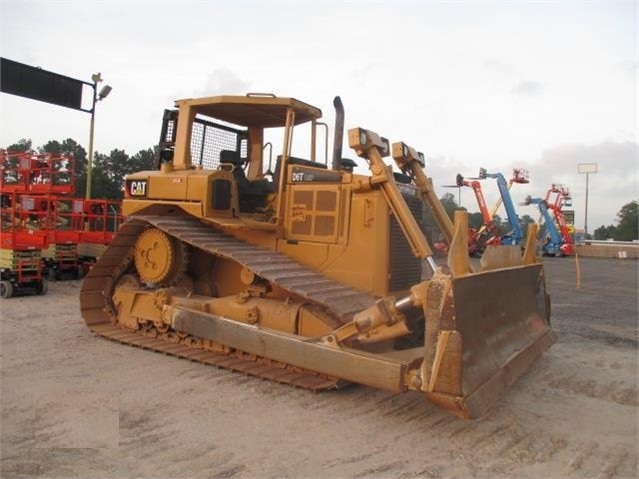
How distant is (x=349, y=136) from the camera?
561cm

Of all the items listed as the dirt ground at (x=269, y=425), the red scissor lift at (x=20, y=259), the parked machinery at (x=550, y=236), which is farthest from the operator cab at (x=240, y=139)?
the parked machinery at (x=550, y=236)

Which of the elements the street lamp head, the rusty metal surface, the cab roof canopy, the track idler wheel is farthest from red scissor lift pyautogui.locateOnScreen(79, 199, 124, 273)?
the rusty metal surface

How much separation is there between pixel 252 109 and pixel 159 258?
208 cm

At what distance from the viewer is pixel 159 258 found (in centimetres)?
661

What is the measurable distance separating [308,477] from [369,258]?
266 cm

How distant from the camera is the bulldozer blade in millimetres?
3914

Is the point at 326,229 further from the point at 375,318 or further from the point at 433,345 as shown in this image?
the point at 433,345

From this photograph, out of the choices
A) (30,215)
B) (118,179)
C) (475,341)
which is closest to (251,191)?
A: (475,341)

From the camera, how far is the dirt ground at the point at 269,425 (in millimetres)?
3646

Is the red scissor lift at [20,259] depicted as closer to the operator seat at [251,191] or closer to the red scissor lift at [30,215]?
the red scissor lift at [30,215]

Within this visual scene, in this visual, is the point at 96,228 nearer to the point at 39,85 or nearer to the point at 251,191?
the point at 39,85

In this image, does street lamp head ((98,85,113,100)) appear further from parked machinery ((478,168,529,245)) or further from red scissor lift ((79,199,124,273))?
parked machinery ((478,168,529,245))

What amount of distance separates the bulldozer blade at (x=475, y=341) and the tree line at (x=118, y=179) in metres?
13.8

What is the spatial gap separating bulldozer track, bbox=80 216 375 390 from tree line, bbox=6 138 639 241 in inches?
536
